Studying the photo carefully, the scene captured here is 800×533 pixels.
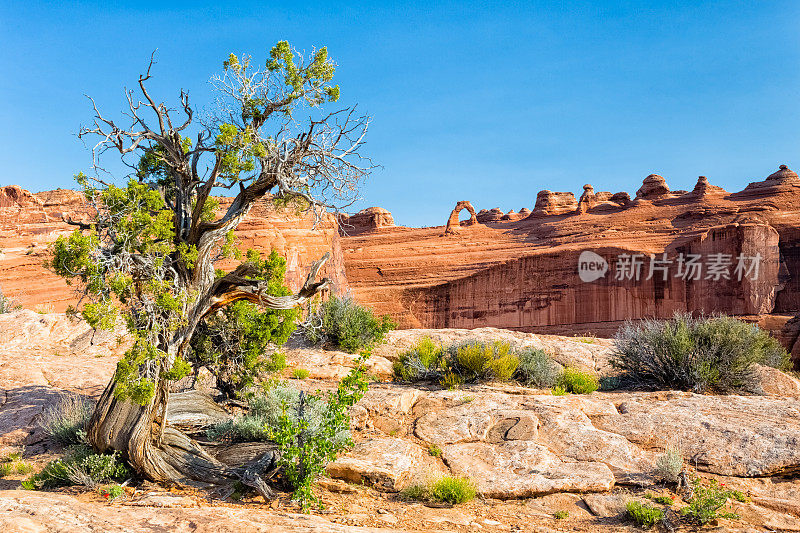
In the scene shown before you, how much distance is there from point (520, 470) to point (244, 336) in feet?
17.1

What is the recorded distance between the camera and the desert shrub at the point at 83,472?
22.0 ft

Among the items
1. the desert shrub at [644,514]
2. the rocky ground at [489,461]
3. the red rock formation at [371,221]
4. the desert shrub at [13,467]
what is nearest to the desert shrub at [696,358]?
the rocky ground at [489,461]

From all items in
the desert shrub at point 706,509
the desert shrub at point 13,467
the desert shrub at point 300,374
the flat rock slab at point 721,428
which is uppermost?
the desert shrub at point 300,374

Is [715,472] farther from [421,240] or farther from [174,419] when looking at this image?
[421,240]

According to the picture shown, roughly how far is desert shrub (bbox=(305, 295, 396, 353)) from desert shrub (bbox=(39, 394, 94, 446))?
5652mm

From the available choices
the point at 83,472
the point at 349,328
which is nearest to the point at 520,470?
the point at 83,472

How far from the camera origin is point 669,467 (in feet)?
22.1

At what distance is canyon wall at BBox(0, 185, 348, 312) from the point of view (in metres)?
30.0

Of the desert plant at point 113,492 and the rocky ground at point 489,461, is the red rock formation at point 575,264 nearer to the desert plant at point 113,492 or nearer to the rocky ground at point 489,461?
the rocky ground at point 489,461

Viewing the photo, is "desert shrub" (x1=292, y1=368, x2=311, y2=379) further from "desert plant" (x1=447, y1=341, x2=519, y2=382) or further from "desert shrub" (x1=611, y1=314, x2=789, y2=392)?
"desert shrub" (x1=611, y1=314, x2=789, y2=392)

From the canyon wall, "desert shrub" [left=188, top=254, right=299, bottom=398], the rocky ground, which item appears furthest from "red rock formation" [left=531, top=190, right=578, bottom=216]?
"desert shrub" [left=188, top=254, right=299, bottom=398]

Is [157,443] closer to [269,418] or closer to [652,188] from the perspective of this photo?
[269,418]

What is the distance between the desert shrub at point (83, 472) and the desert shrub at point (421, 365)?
5.90 m

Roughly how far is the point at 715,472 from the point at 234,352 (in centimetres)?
779
